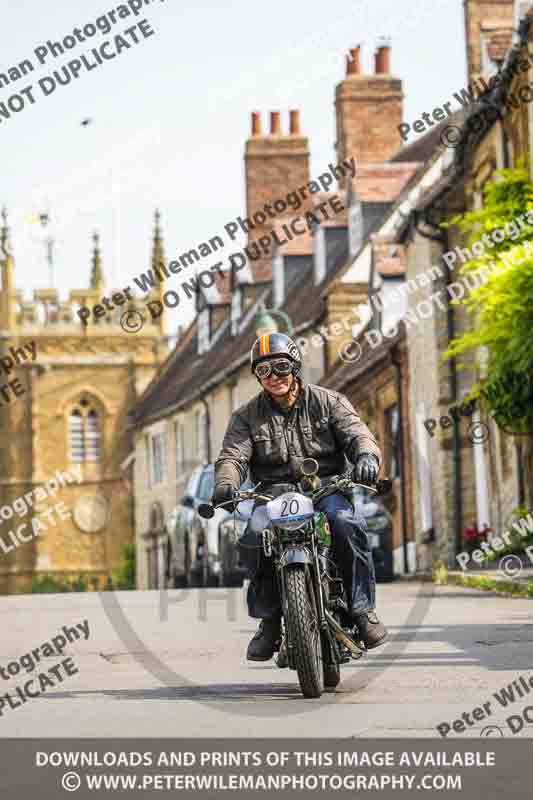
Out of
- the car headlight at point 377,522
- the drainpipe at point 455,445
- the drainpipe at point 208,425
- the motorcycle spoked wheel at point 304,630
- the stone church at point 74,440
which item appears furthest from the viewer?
the stone church at point 74,440

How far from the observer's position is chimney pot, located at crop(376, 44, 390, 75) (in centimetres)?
4625

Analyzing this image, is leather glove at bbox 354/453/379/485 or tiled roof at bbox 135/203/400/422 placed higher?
tiled roof at bbox 135/203/400/422

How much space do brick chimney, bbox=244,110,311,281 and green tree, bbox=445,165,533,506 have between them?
97.1 ft

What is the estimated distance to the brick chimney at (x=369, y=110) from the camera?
4606 centimetres

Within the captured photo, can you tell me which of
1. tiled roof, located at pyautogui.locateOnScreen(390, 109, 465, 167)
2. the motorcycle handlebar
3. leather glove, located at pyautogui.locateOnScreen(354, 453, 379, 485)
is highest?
tiled roof, located at pyautogui.locateOnScreen(390, 109, 465, 167)

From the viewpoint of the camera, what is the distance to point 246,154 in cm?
5278

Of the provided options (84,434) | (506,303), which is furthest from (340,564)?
(84,434)

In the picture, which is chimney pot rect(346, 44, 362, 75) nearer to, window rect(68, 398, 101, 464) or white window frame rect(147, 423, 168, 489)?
white window frame rect(147, 423, 168, 489)

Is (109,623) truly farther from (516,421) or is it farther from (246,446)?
(516,421)

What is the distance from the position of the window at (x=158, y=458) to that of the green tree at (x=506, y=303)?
43.2 meters

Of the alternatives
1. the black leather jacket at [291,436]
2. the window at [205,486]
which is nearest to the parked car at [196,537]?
the window at [205,486]

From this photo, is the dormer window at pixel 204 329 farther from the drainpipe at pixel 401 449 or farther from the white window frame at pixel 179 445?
the drainpipe at pixel 401 449

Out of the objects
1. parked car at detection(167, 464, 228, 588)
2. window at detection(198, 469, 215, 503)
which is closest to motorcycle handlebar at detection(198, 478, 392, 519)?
parked car at detection(167, 464, 228, 588)
